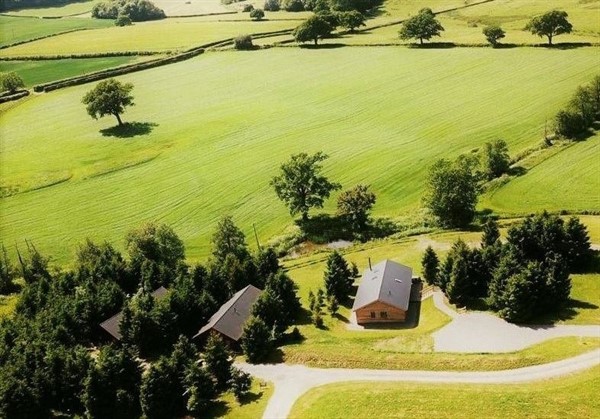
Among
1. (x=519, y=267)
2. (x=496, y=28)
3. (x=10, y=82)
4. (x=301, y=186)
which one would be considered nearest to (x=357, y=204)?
(x=301, y=186)

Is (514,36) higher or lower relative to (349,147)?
higher

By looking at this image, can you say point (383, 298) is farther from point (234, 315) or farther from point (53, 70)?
point (53, 70)

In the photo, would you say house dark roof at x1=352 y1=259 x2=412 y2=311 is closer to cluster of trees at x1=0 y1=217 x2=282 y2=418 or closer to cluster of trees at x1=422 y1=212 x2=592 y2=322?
cluster of trees at x1=422 y1=212 x2=592 y2=322

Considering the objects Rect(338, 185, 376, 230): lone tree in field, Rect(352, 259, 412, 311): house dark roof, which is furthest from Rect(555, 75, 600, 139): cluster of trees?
Rect(352, 259, 412, 311): house dark roof

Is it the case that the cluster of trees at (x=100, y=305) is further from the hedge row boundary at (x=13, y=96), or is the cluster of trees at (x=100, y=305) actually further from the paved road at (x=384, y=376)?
the hedge row boundary at (x=13, y=96)

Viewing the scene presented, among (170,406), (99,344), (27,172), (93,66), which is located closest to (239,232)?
(99,344)

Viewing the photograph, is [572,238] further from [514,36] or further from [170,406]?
[514,36]

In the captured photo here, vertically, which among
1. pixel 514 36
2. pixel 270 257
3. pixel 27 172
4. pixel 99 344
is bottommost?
pixel 99 344
